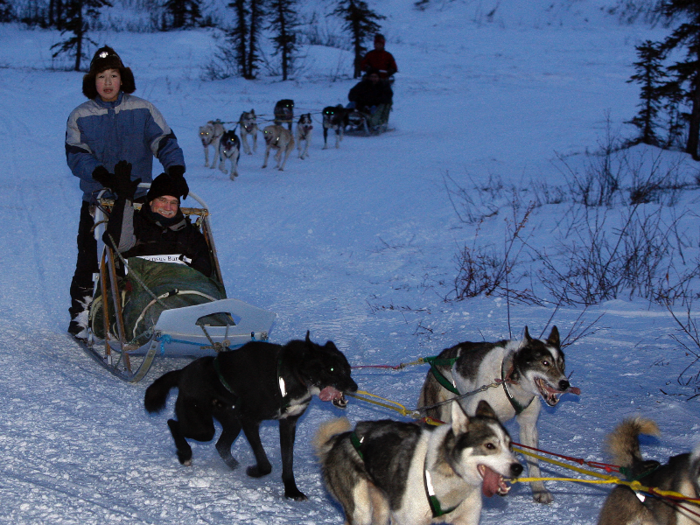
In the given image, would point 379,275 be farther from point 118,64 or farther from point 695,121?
point 695,121

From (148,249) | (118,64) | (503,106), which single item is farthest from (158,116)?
(503,106)

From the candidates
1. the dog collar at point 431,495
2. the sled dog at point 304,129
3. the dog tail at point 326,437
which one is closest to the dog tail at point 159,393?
the dog tail at point 326,437

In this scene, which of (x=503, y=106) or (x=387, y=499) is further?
(x=503, y=106)

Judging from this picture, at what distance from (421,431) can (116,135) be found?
292cm

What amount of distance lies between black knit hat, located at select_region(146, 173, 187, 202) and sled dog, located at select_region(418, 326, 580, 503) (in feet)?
6.01

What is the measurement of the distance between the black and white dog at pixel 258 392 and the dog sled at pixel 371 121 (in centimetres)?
1286

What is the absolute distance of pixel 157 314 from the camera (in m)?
3.68

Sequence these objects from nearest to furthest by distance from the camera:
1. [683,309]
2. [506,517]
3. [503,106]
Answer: [506,517], [683,309], [503,106]

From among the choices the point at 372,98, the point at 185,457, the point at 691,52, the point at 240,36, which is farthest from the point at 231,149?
the point at 240,36

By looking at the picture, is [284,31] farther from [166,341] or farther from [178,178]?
[166,341]

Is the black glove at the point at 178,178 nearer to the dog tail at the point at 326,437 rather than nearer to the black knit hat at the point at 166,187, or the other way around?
the black knit hat at the point at 166,187

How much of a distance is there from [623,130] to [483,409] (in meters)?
14.4

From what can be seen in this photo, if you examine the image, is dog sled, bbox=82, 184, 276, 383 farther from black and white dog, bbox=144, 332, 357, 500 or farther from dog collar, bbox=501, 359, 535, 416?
dog collar, bbox=501, 359, 535, 416

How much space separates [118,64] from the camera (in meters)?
4.21
